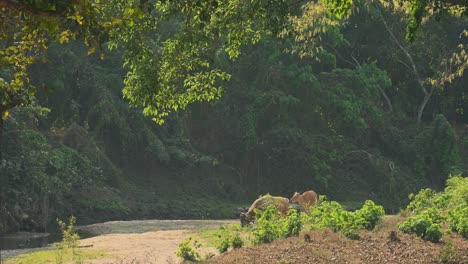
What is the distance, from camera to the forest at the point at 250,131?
34219 mm

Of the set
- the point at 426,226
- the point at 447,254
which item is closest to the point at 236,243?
the point at 426,226

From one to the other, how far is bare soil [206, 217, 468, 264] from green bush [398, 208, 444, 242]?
171 mm

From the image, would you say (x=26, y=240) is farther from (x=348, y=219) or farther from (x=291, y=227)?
(x=348, y=219)

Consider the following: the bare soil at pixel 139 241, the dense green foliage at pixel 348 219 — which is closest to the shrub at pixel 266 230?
the dense green foliage at pixel 348 219

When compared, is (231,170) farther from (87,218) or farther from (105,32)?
(105,32)

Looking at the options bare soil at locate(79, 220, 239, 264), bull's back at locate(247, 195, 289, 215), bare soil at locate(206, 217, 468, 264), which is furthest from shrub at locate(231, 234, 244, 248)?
bull's back at locate(247, 195, 289, 215)

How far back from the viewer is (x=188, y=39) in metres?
16.1

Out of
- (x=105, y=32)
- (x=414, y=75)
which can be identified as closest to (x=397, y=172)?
(x=414, y=75)

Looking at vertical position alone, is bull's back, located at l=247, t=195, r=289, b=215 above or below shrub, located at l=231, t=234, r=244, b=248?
above

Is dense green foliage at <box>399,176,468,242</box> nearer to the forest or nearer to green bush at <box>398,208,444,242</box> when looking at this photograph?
green bush at <box>398,208,444,242</box>

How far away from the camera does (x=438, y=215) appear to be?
1802 centimetres

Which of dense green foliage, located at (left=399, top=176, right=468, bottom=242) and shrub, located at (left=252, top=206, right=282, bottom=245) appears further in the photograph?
shrub, located at (left=252, top=206, right=282, bottom=245)

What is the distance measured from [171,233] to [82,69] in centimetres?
1567

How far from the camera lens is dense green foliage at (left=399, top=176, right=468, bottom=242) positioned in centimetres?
1698
